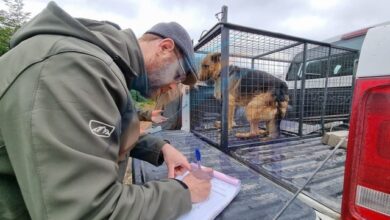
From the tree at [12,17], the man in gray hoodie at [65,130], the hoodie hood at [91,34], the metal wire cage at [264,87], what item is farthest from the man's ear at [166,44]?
the tree at [12,17]

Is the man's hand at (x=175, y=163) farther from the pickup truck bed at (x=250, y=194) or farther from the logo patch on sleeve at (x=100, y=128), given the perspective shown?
the logo patch on sleeve at (x=100, y=128)

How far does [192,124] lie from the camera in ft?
11.3

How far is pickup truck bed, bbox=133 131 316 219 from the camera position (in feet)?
3.37

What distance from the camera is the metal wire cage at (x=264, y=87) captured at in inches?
87.5

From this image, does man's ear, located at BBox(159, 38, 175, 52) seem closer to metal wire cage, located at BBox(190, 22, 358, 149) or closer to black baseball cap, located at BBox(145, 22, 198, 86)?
black baseball cap, located at BBox(145, 22, 198, 86)

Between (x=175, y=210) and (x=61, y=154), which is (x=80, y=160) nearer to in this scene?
(x=61, y=154)

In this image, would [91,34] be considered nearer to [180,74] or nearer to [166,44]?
[166,44]

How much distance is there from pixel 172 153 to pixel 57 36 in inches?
35.5

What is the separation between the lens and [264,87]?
120 inches

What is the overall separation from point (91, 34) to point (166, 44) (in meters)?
0.46

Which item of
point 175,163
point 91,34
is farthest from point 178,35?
point 175,163

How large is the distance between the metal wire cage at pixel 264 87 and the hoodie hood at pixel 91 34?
3.99ft

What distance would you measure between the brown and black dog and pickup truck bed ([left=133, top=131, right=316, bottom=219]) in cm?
Result: 102

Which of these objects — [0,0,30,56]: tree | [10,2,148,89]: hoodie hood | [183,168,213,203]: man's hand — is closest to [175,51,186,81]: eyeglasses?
[10,2,148,89]: hoodie hood
